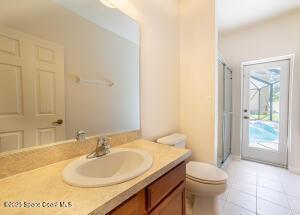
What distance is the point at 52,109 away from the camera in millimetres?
902

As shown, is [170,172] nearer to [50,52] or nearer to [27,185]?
[27,185]

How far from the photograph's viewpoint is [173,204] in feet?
3.13

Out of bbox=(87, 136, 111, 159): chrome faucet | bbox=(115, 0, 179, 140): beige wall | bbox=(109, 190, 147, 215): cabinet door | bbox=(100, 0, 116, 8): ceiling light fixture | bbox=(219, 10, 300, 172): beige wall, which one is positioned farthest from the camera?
bbox=(219, 10, 300, 172): beige wall

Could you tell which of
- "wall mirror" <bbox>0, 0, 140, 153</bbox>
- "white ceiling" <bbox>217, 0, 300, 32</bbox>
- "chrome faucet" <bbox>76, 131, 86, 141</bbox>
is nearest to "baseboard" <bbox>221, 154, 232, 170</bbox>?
"wall mirror" <bbox>0, 0, 140, 153</bbox>

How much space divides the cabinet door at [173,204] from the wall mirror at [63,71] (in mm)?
624

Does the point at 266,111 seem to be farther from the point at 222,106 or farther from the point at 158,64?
the point at 158,64

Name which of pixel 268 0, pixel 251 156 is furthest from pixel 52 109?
pixel 251 156

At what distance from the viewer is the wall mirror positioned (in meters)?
0.75

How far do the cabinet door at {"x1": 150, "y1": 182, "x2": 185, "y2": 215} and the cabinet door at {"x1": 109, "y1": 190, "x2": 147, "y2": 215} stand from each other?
0.10m

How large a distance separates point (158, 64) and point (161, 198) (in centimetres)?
130

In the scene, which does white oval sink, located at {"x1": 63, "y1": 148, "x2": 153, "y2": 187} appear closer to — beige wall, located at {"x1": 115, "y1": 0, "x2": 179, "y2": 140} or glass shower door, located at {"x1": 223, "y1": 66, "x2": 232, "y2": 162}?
beige wall, located at {"x1": 115, "y1": 0, "x2": 179, "y2": 140}

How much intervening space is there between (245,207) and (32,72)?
225 cm

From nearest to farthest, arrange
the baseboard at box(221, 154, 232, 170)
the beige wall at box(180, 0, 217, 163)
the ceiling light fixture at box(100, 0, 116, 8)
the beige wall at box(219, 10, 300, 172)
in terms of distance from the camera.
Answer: the ceiling light fixture at box(100, 0, 116, 8)
the beige wall at box(180, 0, 217, 163)
the beige wall at box(219, 10, 300, 172)
the baseboard at box(221, 154, 232, 170)

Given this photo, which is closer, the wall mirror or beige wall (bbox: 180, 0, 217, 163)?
the wall mirror
